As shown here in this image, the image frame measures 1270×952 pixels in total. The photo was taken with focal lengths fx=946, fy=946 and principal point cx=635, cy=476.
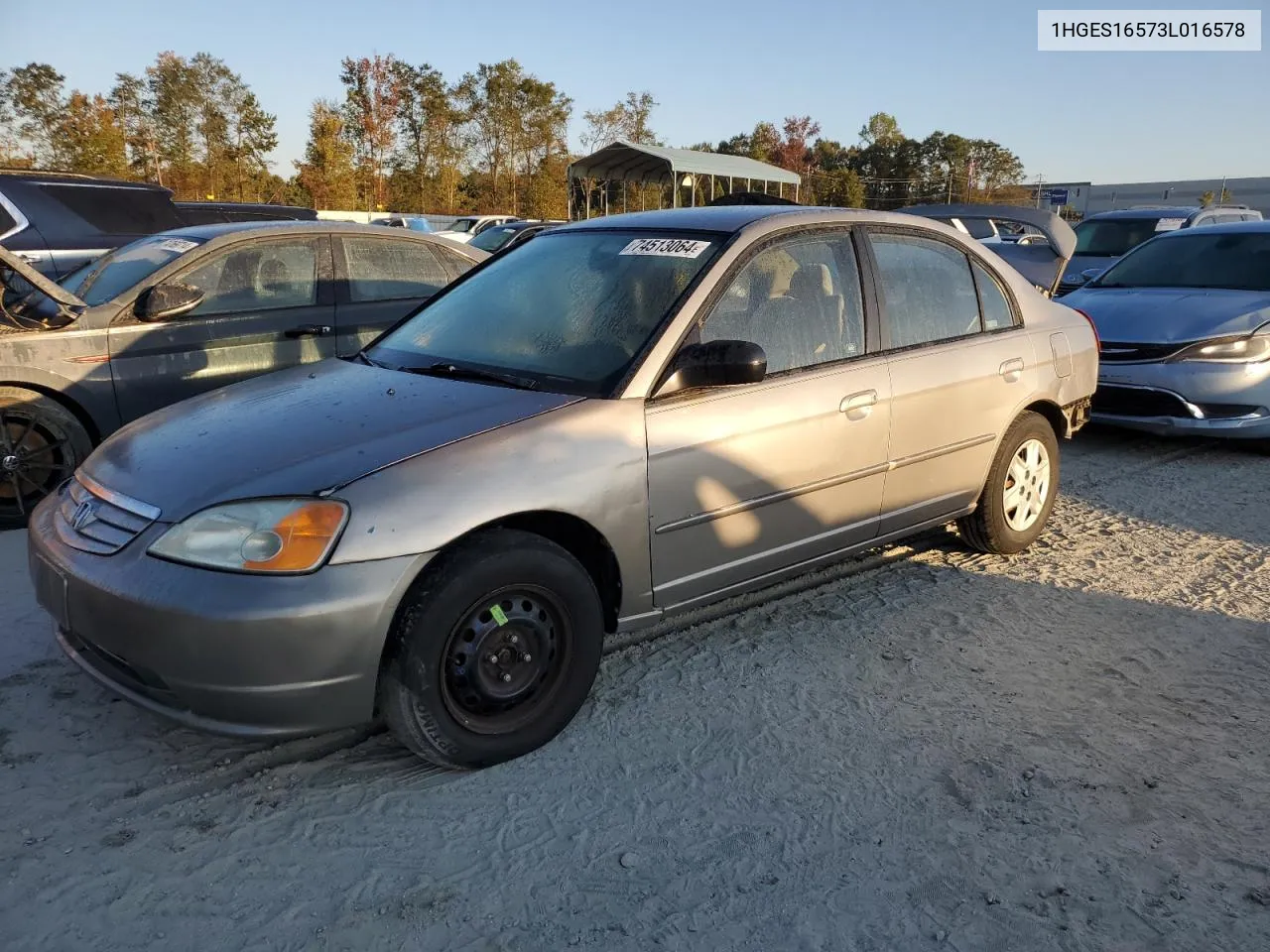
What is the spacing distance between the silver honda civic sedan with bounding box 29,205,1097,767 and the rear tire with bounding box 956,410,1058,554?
5cm

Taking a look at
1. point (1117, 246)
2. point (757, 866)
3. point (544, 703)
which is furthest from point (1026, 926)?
point (1117, 246)

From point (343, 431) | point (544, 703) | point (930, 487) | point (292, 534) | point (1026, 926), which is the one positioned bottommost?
point (1026, 926)

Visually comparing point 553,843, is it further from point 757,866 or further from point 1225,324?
point 1225,324

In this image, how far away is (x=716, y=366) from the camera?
10.3 feet

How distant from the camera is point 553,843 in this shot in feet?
8.28

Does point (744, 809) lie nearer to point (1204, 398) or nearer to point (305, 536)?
point (305, 536)

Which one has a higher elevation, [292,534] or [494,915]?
[292,534]

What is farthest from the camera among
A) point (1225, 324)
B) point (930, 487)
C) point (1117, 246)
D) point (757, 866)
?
point (1117, 246)

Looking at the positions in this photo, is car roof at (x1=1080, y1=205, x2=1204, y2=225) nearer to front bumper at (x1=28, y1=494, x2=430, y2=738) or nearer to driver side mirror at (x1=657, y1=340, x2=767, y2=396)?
driver side mirror at (x1=657, y1=340, x2=767, y2=396)

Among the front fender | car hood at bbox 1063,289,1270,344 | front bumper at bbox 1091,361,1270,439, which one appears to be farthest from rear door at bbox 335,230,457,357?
front bumper at bbox 1091,361,1270,439

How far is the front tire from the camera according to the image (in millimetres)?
2643

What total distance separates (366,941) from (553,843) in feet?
1.76

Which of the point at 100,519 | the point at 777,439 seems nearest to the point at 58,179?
the point at 100,519

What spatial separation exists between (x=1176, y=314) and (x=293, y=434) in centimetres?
641
